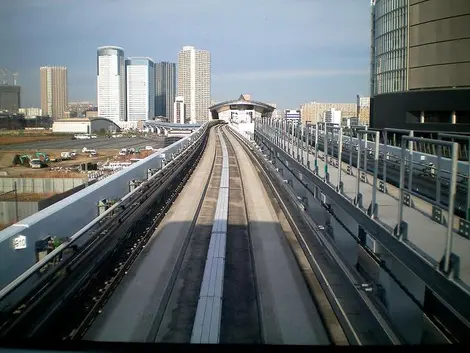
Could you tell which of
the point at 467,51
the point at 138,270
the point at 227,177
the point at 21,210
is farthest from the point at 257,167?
the point at 21,210

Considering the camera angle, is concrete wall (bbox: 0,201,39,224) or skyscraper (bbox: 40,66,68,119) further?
skyscraper (bbox: 40,66,68,119)

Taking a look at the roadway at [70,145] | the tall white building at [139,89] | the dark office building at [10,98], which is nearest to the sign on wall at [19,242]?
the roadway at [70,145]

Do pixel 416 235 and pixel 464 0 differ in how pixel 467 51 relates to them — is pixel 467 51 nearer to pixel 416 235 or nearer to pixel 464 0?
pixel 464 0

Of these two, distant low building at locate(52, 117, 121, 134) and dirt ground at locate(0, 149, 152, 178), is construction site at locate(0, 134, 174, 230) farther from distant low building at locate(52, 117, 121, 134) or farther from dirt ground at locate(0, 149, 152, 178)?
distant low building at locate(52, 117, 121, 134)

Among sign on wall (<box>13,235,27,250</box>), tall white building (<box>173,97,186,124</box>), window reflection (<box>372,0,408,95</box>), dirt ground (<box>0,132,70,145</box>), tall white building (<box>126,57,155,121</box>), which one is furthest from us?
tall white building (<box>173,97,186,124</box>)

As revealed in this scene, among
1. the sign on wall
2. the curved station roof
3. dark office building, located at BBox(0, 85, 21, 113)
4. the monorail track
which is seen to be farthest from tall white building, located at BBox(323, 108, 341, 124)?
the curved station roof
